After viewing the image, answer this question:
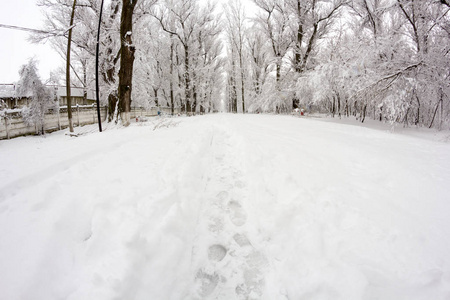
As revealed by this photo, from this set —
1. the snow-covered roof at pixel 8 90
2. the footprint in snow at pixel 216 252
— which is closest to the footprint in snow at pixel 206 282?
the footprint in snow at pixel 216 252

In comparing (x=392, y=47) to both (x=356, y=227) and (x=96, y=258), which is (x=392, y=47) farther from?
(x=96, y=258)

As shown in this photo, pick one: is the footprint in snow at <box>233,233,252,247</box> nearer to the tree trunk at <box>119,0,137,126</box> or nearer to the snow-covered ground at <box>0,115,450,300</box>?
the snow-covered ground at <box>0,115,450,300</box>

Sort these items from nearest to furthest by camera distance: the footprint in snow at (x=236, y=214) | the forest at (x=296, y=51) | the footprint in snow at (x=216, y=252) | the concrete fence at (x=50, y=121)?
the footprint in snow at (x=216, y=252)
the footprint in snow at (x=236, y=214)
the forest at (x=296, y=51)
the concrete fence at (x=50, y=121)

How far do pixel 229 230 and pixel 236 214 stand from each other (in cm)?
31

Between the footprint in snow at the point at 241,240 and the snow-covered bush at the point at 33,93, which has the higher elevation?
the snow-covered bush at the point at 33,93

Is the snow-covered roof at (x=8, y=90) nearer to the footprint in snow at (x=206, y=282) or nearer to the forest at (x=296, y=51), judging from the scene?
the forest at (x=296, y=51)

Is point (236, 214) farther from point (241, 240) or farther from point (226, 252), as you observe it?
point (226, 252)

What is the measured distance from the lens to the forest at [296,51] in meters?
6.48

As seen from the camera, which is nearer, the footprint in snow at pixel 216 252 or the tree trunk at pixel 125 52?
the footprint in snow at pixel 216 252

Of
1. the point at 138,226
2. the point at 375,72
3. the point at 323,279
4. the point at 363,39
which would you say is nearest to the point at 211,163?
the point at 138,226

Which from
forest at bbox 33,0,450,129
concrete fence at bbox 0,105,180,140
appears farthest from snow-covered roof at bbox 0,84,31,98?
forest at bbox 33,0,450,129

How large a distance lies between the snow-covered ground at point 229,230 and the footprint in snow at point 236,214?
13 millimetres

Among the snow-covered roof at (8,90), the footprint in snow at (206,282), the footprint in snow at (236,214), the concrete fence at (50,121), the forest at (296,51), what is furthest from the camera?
the snow-covered roof at (8,90)

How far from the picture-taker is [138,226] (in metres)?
1.94
